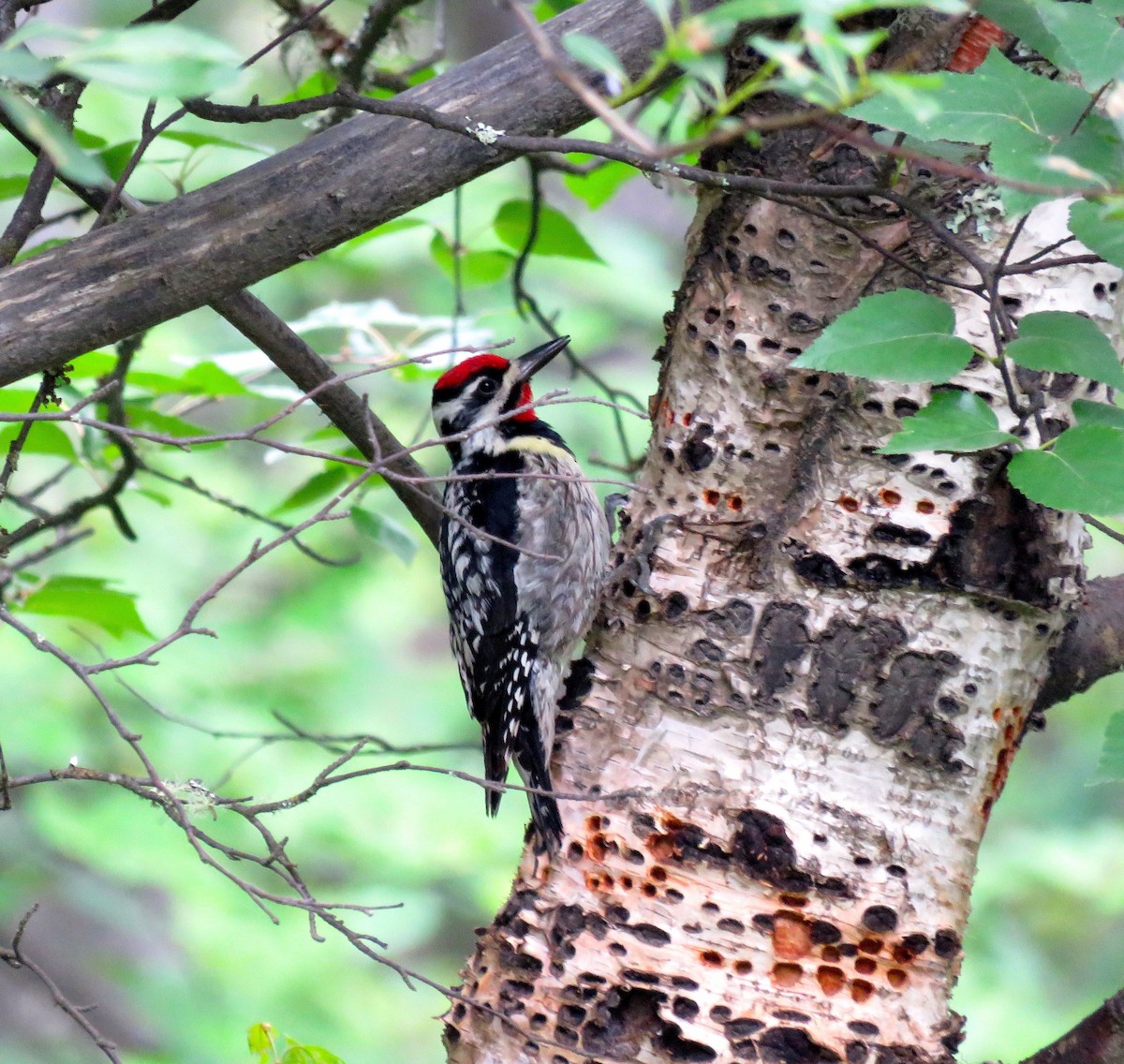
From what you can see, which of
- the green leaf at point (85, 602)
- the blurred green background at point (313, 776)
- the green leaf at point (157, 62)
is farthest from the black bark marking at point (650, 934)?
the blurred green background at point (313, 776)

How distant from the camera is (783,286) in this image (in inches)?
71.4

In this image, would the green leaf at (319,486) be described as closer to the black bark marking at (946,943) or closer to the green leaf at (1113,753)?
the black bark marking at (946,943)

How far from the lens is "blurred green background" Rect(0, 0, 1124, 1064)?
448cm

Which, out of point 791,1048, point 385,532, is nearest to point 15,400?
point 385,532

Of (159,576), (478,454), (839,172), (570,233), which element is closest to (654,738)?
(839,172)

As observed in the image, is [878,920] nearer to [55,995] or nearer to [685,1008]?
[685,1008]

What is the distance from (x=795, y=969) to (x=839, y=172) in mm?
1138

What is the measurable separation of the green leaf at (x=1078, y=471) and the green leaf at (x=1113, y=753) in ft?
0.69

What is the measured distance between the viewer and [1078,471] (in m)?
1.21

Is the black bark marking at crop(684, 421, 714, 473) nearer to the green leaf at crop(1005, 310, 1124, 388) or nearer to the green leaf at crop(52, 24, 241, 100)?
the green leaf at crop(1005, 310, 1124, 388)

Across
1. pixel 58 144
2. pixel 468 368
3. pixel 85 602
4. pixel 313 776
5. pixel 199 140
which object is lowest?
pixel 58 144

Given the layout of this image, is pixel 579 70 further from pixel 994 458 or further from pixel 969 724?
pixel 969 724

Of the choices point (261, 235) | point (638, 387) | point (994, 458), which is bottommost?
point (261, 235)

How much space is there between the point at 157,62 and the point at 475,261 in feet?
6.13
